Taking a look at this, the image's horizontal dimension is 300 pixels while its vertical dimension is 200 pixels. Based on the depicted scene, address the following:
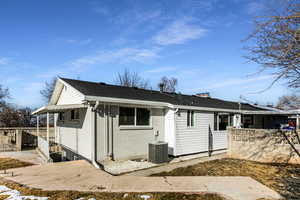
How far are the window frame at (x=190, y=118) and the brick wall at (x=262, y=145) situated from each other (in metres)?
1.95

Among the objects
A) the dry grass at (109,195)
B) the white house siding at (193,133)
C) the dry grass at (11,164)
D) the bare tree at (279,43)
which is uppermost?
the bare tree at (279,43)

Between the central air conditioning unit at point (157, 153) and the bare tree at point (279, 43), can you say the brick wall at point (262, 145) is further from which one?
the bare tree at point (279, 43)

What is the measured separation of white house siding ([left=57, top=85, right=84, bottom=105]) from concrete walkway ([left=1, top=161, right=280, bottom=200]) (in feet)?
12.3

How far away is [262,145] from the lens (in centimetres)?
889

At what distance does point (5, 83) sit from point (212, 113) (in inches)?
1130

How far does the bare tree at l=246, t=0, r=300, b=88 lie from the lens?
3400 mm

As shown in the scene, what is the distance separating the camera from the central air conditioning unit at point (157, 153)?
8352mm

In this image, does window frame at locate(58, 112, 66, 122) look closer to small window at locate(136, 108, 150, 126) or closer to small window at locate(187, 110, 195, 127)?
small window at locate(136, 108, 150, 126)

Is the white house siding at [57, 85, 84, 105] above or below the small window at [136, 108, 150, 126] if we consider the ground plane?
above

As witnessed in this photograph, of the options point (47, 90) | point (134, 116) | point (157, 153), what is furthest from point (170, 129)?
point (47, 90)

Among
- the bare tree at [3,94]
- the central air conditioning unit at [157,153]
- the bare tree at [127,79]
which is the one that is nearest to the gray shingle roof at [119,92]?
the central air conditioning unit at [157,153]

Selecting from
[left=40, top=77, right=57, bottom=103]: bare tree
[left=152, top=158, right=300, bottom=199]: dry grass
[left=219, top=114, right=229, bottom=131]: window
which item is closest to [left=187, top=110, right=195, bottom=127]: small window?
[left=152, top=158, right=300, bottom=199]: dry grass

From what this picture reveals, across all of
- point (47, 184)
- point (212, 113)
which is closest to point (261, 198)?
point (47, 184)

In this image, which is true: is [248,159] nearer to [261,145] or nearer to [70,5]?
[261,145]
